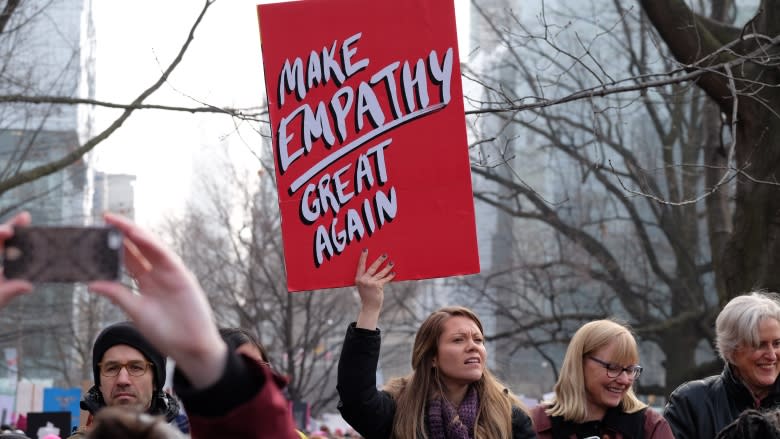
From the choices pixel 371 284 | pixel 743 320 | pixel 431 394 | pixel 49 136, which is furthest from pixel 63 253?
pixel 49 136

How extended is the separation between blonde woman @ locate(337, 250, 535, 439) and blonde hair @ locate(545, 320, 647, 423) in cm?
27

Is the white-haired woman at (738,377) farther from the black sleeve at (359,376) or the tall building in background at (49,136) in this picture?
the tall building in background at (49,136)

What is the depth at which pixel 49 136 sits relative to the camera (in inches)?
1033

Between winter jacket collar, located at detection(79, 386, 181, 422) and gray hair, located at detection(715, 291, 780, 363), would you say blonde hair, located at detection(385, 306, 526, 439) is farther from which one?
gray hair, located at detection(715, 291, 780, 363)

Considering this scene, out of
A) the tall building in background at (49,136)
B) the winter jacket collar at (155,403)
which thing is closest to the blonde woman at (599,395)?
the winter jacket collar at (155,403)

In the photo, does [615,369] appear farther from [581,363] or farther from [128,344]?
[128,344]

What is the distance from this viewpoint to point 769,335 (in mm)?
5348

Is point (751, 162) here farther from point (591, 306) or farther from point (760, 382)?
point (591, 306)

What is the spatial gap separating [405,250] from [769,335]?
5.58ft

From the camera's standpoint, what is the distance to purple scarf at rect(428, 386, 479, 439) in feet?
16.1

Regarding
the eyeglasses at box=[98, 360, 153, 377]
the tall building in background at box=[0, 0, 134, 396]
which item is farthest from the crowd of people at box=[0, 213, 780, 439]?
the tall building in background at box=[0, 0, 134, 396]

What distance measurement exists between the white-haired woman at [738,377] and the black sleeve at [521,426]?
2.98 ft

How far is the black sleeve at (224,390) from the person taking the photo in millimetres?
1787

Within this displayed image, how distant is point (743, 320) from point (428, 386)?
144 centimetres
